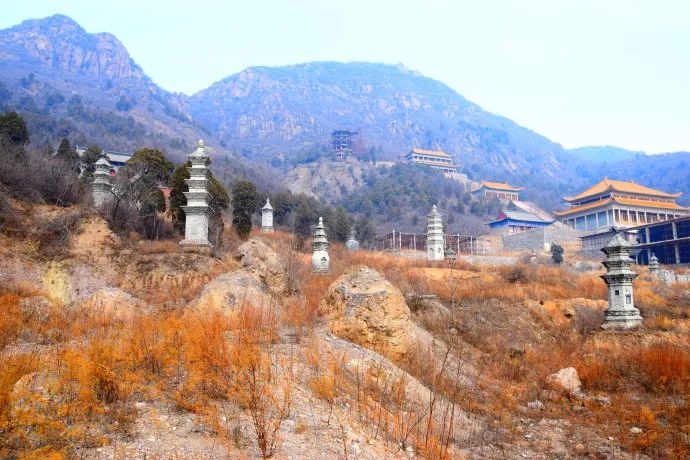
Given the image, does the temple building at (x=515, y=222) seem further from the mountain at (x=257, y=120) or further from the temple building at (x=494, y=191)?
the mountain at (x=257, y=120)

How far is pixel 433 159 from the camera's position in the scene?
101 m

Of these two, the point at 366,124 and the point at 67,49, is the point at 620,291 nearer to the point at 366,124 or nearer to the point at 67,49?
the point at 366,124

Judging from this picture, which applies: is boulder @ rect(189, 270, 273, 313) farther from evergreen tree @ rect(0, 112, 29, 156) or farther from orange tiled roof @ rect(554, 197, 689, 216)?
orange tiled roof @ rect(554, 197, 689, 216)

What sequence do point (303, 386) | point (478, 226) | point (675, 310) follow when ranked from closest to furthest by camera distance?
point (303, 386) < point (675, 310) < point (478, 226)

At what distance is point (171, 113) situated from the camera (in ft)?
401

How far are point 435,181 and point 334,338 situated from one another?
7886 centimetres

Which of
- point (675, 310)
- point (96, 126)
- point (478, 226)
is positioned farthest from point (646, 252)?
point (96, 126)

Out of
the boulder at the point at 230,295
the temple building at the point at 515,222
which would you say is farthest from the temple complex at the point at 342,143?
the boulder at the point at 230,295

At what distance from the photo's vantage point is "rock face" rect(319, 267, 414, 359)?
8758 mm

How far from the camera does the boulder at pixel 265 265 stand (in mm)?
14127

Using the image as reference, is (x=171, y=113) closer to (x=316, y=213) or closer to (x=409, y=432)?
(x=316, y=213)

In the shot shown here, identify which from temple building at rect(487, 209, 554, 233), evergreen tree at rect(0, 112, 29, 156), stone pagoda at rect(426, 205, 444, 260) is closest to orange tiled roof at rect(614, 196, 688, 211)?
temple building at rect(487, 209, 554, 233)

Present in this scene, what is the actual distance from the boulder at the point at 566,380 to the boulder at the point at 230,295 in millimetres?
5832

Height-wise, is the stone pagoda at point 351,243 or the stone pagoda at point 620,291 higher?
the stone pagoda at point 351,243
